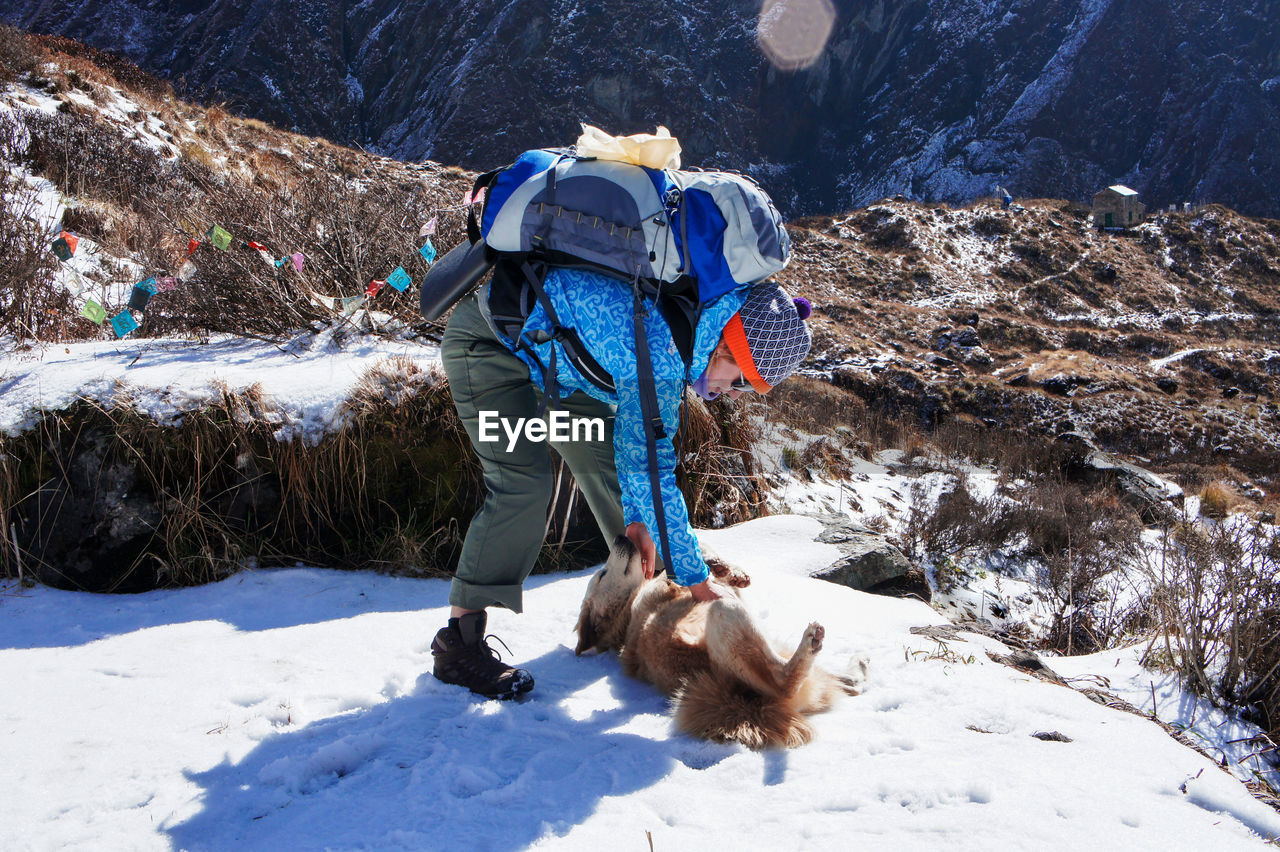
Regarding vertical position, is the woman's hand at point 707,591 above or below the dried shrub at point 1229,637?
above

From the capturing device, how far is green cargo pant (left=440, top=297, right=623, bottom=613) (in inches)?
85.8

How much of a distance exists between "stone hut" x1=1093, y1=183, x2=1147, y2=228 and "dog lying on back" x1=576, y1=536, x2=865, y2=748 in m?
37.4

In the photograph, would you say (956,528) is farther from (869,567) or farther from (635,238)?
(635,238)

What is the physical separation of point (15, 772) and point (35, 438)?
197cm

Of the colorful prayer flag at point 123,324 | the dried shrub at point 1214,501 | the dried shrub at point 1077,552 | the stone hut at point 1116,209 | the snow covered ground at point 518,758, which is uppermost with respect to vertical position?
Answer: the stone hut at point 1116,209

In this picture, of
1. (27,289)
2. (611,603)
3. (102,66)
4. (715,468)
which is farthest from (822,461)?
(102,66)

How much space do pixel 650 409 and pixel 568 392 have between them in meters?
0.43

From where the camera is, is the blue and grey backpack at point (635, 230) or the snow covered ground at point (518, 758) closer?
the snow covered ground at point (518, 758)

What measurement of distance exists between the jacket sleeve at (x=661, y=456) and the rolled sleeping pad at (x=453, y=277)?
58 cm

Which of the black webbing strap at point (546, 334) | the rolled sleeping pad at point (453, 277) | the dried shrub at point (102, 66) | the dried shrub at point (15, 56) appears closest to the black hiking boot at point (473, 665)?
the black webbing strap at point (546, 334)

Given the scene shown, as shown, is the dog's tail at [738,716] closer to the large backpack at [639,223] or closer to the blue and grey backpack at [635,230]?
the blue and grey backpack at [635,230]

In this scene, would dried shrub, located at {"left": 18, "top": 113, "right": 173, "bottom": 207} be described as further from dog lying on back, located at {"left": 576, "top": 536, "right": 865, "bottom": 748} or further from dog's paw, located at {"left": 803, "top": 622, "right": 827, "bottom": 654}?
dog's paw, located at {"left": 803, "top": 622, "right": 827, "bottom": 654}

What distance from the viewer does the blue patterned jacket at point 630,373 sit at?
1951mm

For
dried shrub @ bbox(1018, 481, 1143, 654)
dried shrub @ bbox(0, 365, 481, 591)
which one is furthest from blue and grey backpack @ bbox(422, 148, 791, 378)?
dried shrub @ bbox(1018, 481, 1143, 654)
